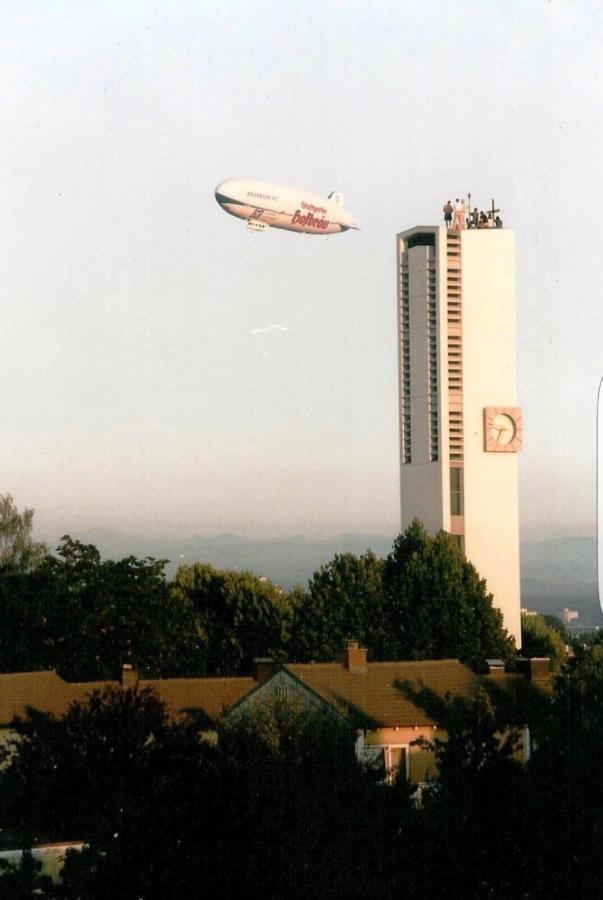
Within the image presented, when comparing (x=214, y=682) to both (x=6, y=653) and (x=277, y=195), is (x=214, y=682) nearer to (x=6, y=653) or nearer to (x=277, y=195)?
(x=6, y=653)

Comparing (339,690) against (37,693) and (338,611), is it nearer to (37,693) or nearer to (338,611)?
(37,693)

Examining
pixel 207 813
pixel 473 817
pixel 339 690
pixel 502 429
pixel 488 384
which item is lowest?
pixel 473 817

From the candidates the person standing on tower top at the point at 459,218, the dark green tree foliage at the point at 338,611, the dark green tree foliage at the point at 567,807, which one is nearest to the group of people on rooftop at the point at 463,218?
the person standing on tower top at the point at 459,218

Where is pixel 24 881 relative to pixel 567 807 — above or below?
below

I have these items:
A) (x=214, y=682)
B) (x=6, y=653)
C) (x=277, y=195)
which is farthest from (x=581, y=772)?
(x=277, y=195)

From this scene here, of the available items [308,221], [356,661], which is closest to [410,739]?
[356,661]

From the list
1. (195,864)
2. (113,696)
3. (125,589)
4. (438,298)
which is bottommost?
(195,864)
